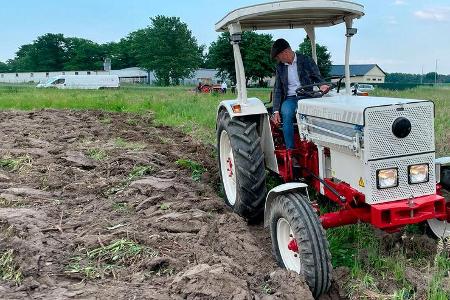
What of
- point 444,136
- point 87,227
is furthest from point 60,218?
point 444,136

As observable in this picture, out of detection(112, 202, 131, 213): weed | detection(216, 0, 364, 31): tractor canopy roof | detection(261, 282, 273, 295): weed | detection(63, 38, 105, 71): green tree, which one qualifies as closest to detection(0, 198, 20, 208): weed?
detection(112, 202, 131, 213): weed

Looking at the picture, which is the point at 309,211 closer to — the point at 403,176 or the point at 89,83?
the point at 403,176

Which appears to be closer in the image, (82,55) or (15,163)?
(15,163)

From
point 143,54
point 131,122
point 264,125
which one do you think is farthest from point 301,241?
point 143,54

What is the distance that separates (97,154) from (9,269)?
5.11 m

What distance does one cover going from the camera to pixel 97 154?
9.27 m

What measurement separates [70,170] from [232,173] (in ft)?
8.67

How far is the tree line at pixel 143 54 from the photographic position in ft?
241

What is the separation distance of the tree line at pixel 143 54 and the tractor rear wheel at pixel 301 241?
41404 millimetres

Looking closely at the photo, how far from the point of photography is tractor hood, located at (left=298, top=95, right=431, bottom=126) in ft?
13.8

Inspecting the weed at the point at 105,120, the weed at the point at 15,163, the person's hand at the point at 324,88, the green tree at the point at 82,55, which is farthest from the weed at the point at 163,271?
the green tree at the point at 82,55

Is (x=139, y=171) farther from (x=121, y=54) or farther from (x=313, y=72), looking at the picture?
(x=121, y=54)

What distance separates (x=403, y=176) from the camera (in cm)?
428

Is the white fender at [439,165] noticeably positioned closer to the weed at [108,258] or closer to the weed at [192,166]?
the weed at [108,258]
